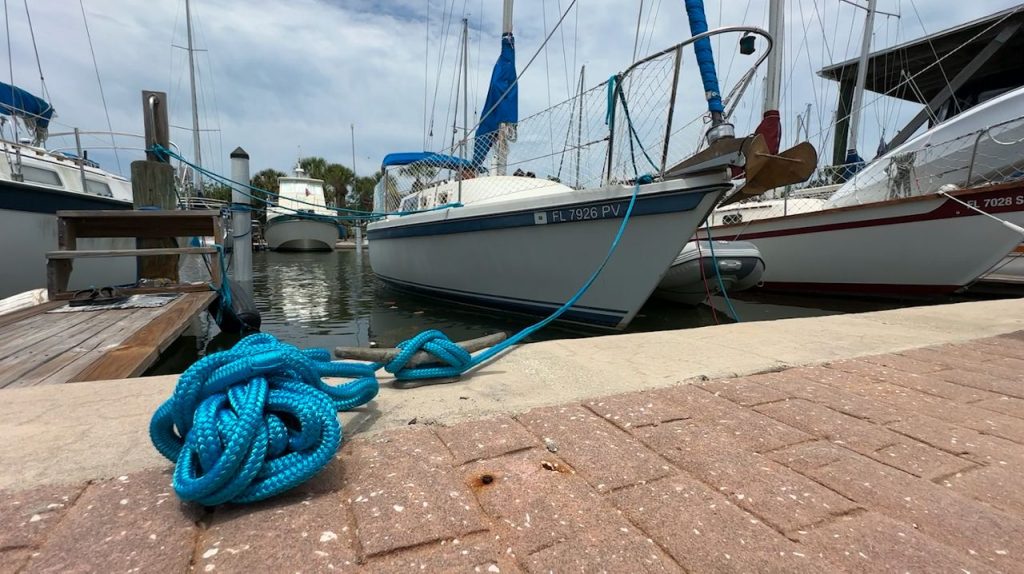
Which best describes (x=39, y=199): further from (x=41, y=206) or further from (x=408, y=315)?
(x=408, y=315)

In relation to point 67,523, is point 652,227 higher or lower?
higher

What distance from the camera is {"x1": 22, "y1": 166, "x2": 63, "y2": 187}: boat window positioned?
6.80 metres

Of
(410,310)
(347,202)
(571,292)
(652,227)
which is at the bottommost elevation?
(410,310)

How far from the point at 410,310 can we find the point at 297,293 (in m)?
3.92

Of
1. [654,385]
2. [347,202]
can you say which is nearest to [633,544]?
[654,385]

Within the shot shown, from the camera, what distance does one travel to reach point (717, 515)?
1.22 metres

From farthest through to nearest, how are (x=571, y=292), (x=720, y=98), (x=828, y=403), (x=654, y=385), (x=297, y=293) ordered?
(x=297, y=293)
(x=571, y=292)
(x=720, y=98)
(x=654, y=385)
(x=828, y=403)

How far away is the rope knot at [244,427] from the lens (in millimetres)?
1194

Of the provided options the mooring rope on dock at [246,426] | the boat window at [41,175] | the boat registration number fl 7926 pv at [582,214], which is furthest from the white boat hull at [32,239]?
the mooring rope on dock at [246,426]

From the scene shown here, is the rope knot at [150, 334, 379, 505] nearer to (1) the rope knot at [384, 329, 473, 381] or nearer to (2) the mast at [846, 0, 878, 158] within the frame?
(1) the rope knot at [384, 329, 473, 381]

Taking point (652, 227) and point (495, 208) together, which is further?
point (495, 208)

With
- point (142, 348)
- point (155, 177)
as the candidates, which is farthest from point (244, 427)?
point (155, 177)

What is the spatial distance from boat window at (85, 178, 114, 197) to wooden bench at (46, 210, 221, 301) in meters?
3.43

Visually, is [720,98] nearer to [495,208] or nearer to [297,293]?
[495,208]
